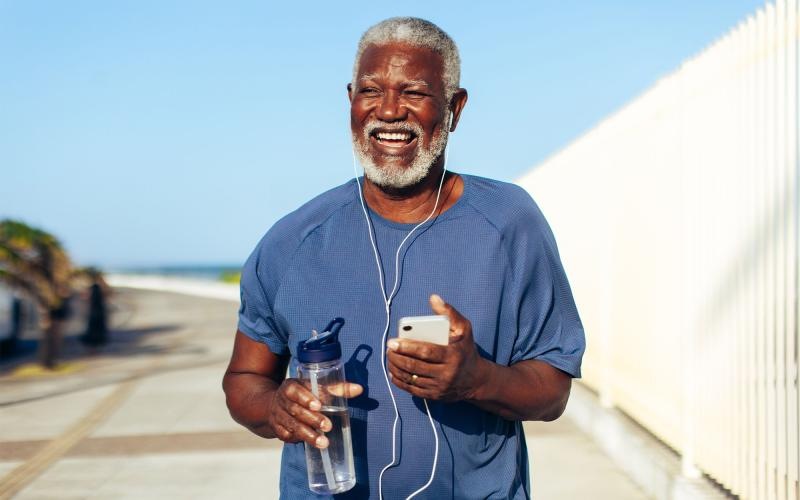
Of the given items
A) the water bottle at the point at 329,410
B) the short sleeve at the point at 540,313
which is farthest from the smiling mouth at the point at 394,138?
the water bottle at the point at 329,410

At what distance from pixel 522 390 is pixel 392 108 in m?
0.72

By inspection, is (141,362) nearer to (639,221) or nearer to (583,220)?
(583,220)

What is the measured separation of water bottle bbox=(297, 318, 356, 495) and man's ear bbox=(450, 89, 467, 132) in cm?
64

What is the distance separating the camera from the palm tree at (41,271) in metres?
12.5

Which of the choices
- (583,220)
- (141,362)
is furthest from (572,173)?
(141,362)

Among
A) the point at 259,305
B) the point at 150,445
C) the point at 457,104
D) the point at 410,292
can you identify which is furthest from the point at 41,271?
the point at 410,292

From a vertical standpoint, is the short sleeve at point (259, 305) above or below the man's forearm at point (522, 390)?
above

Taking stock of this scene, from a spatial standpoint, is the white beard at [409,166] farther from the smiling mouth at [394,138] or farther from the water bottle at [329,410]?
the water bottle at [329,410]

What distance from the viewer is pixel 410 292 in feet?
7.07

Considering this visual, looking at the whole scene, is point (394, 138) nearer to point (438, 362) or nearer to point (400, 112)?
point (400, 112)

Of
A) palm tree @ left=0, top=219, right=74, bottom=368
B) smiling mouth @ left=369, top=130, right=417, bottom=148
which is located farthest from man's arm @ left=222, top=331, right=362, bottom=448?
palm tree @ left=0, top=219, right=74, bottom=368

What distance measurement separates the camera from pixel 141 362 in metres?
13.9

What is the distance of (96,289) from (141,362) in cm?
306

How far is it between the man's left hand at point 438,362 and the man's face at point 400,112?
1.70ft
